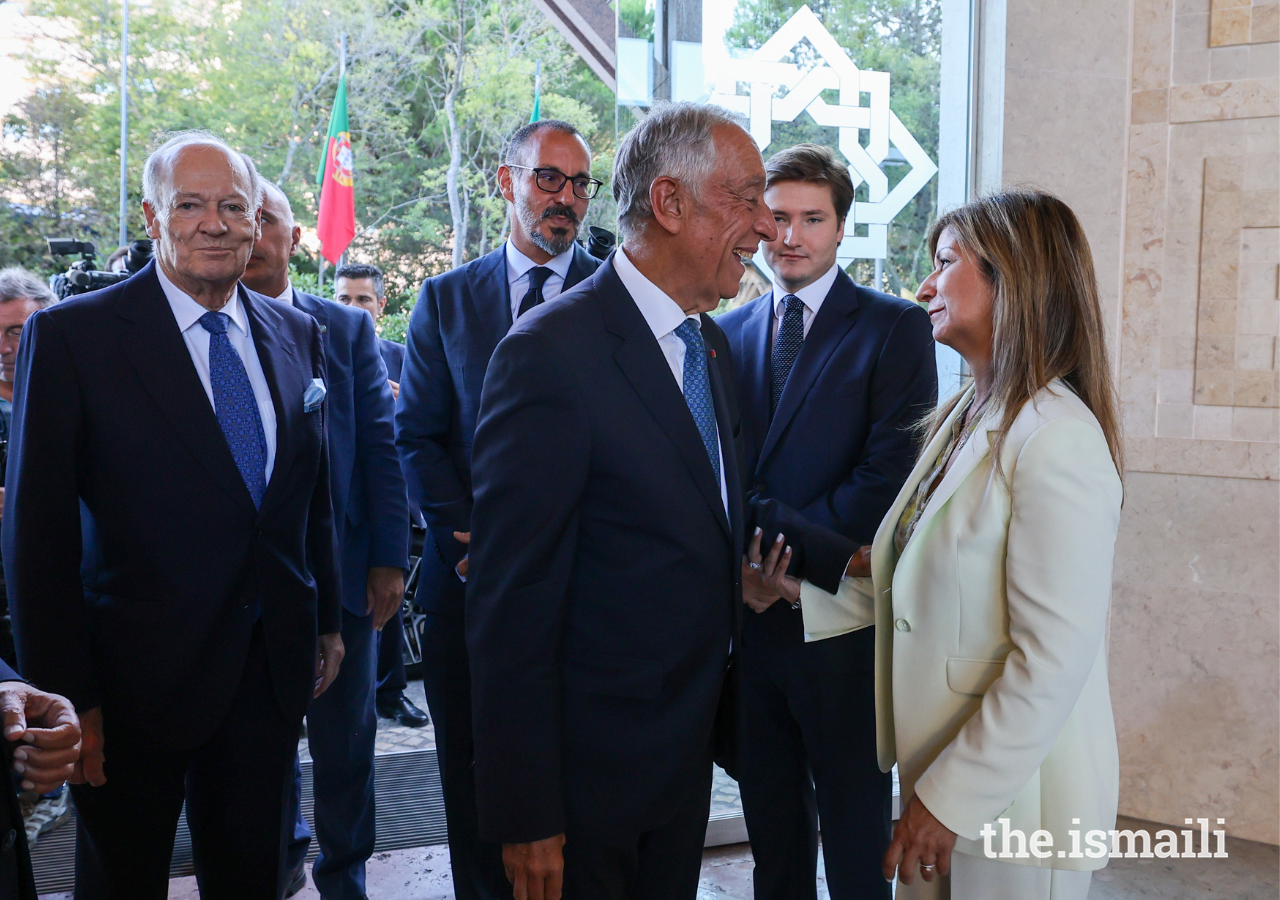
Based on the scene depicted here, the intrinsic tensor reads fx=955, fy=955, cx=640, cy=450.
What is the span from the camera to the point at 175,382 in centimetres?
Result: 178

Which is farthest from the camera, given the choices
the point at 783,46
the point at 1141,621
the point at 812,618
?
the point at 1141,621

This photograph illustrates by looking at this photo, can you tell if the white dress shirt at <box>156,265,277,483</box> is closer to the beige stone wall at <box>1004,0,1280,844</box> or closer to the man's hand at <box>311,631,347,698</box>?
the man's hand at <box>311,631,347,698</box>

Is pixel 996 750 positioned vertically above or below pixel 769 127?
below

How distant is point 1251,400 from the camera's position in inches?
120

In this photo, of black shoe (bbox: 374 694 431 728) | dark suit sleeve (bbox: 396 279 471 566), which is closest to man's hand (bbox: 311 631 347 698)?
dark suit sleeve (bbox: 396 279 471 566)

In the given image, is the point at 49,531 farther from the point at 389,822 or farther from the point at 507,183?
the point at 389,822

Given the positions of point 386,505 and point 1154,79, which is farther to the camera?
point 1154,79

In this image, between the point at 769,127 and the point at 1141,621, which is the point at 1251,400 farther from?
the point at 769,127

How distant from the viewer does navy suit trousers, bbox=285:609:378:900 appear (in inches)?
104

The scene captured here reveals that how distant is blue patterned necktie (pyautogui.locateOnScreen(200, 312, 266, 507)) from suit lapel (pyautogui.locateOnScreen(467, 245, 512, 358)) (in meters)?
0.61

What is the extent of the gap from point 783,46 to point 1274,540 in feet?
7.25

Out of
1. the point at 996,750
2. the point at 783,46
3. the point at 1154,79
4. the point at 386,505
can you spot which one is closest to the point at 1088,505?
the point at 996,750

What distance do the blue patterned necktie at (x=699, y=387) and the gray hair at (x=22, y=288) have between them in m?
2.55

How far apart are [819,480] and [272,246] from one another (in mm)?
1620
